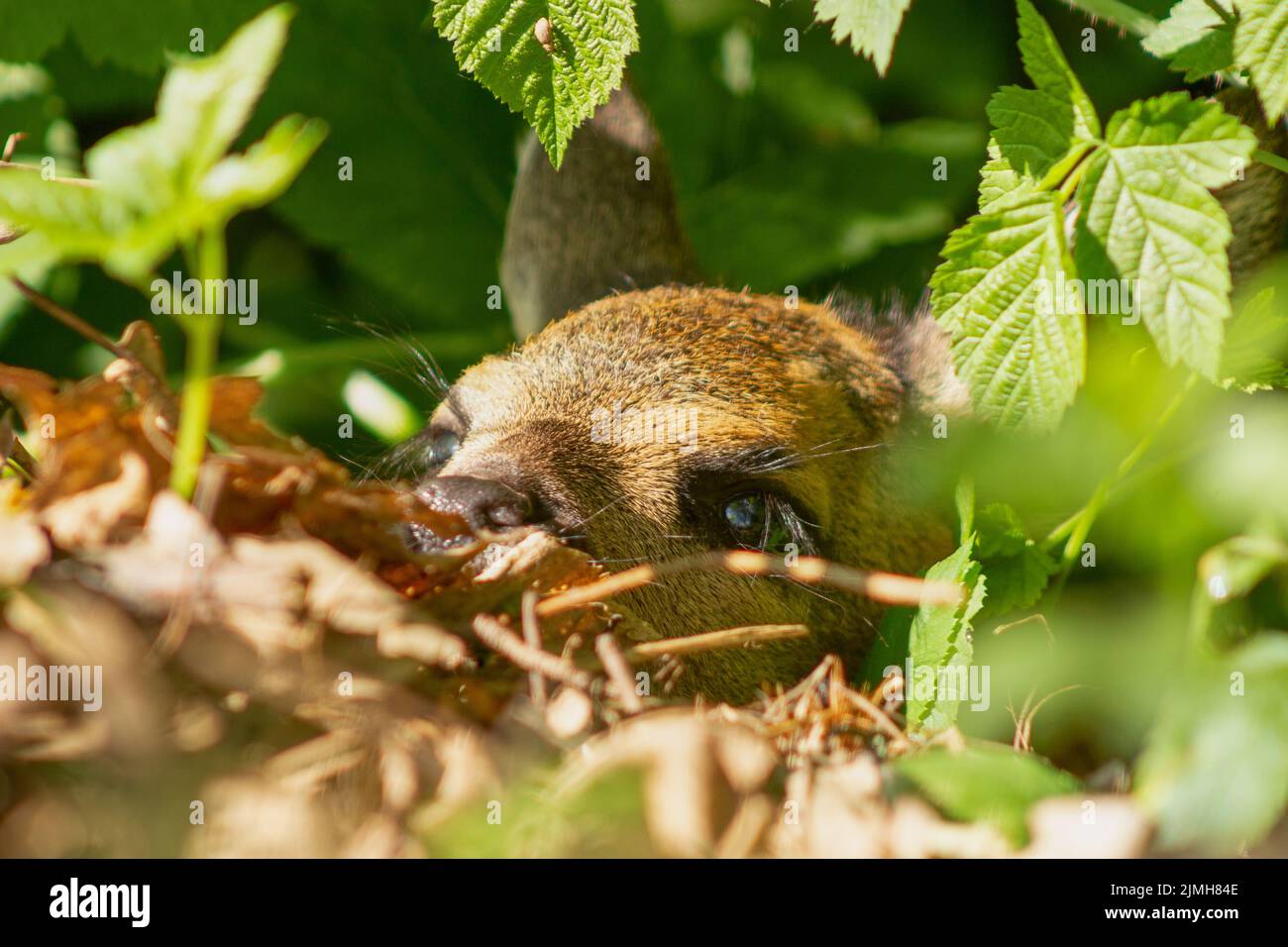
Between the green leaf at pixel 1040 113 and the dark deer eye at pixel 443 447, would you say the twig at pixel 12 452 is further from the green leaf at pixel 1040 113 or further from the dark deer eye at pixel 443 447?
the green leaf at pixel 1040 113

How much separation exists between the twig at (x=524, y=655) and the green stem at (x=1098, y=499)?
1091 millimetres

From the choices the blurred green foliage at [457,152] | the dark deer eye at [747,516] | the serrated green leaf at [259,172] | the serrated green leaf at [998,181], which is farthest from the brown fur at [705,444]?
the serrated green leaf at [259,172]

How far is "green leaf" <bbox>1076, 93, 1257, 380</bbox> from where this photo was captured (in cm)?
192

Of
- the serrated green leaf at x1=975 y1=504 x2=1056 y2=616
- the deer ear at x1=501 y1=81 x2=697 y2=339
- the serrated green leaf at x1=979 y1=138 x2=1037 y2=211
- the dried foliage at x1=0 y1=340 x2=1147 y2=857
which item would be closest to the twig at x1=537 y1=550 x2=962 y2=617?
the dried foliage at x1=0 y1=340 x2=1147 y2=857

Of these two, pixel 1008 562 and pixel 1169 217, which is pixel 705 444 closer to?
pixel 1008 562

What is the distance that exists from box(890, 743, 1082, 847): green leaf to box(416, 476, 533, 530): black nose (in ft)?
3.06

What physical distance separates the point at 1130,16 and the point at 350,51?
7.96ft

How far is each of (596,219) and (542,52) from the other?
127cm

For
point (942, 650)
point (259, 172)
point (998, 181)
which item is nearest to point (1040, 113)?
point (998, 181)

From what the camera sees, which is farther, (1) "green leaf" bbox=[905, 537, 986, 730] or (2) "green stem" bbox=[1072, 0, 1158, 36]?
(2) "green stem" bbox=[1072, 0, 1158, 36]

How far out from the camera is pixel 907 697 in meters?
2.16

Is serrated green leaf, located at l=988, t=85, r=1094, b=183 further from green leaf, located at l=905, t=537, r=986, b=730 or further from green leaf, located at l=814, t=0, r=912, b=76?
green leaf, located at l=905, t=537, r=986, b=730

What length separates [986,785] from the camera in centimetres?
158

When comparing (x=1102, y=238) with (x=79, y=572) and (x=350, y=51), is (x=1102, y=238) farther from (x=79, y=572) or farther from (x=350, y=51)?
(x=350, y=51)
